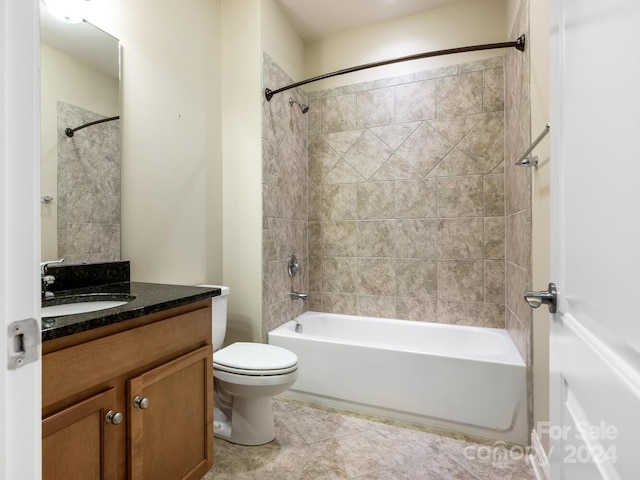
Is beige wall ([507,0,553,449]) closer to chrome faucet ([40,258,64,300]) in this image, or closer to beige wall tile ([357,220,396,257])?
beige wall tile ([357,220,396,257])

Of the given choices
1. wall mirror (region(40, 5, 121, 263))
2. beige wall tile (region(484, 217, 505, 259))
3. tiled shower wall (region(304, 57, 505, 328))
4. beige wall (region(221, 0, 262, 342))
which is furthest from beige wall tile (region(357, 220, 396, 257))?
wall mirror (region(40, 5, 121, 263))

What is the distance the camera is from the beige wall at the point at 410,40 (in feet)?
7.85

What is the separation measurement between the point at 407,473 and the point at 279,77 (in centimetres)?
267

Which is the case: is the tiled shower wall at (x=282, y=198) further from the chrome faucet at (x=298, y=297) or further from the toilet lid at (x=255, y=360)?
the toilet lid at (x=255, y=360)

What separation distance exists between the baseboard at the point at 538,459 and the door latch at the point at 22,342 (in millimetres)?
1851

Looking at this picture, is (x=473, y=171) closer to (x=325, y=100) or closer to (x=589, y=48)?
(x=325, y=100)

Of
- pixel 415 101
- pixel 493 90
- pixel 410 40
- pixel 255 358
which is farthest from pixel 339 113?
pixel 255 358

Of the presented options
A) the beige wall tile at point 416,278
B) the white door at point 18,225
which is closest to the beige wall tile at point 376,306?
the beige wall tile at point 416,278

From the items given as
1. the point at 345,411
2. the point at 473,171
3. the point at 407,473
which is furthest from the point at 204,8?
the point at 407,473

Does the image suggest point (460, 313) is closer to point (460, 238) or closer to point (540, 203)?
point (460, 238)

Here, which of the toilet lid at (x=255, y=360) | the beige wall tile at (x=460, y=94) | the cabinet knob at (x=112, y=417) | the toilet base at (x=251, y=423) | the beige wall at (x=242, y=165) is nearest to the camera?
the cabinet knob at (x=112, y=417)

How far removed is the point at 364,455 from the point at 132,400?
1.22 metres

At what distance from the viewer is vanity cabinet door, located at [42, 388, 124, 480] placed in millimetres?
828

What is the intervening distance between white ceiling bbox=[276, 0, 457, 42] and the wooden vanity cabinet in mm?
2349
